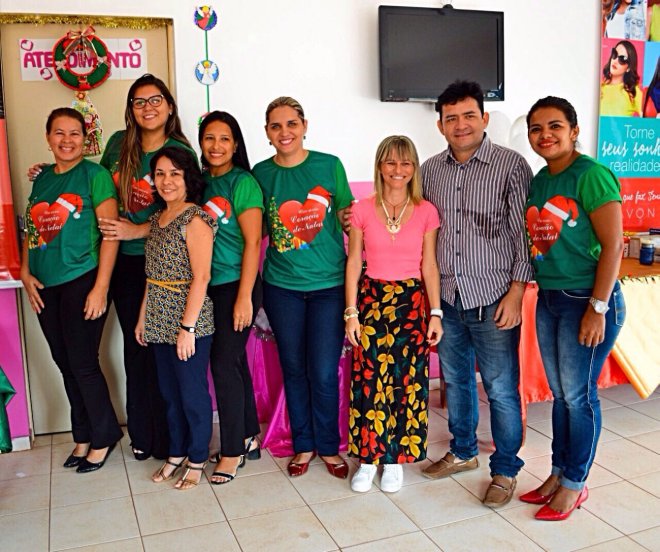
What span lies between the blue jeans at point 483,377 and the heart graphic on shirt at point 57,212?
1463 mm

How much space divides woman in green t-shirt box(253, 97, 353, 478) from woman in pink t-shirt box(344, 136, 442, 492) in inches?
3.8

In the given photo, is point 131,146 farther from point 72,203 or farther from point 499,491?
point 499,491

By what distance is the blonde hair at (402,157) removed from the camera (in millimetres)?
2406

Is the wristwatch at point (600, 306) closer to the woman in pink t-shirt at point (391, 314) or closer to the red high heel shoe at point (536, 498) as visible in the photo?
the woman in pink t-shirt at point (391, 314)

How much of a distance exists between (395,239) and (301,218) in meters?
0.37

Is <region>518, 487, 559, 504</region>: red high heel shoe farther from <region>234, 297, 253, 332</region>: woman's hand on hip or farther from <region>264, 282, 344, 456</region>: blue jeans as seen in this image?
<region>234, 297, 253, 332</region>: woman's hand on hip

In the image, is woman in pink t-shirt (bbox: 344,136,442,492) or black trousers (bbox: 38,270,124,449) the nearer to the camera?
woman in pink t-shirt (bbox: 344,136,442,492)

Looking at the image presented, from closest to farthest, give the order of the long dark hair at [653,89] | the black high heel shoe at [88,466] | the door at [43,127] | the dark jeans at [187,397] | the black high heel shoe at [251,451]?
the dark jeans at [187,397], the black high heel shoe at [88,466], the black high heel shoe at [251,451], the door at [43,127], the long dark hair at [653,89]

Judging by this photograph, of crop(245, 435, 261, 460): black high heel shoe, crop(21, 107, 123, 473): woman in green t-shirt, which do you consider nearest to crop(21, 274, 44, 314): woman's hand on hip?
crop(21, 107, 123, 473): woman in green t-shirt

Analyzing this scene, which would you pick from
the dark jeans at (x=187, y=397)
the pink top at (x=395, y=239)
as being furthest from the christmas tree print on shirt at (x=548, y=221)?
the dark jeans at (x=187, y=397)

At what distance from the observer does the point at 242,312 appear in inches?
99.3

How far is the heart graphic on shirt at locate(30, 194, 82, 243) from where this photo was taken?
262cm

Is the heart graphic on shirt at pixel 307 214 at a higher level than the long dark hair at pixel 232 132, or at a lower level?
lower

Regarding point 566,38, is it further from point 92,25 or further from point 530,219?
point 92,25
